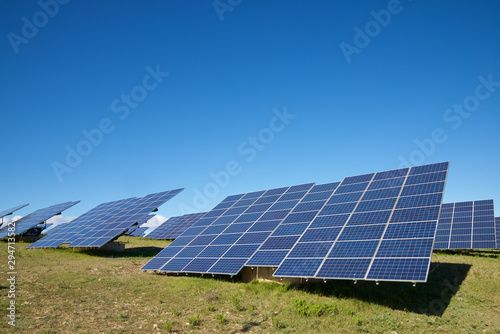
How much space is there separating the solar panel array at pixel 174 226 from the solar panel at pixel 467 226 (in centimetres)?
3197

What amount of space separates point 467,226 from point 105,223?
3615cm

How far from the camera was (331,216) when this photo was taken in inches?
753

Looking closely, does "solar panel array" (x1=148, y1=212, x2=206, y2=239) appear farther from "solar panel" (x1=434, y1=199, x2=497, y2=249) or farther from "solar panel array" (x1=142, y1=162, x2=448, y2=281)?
"solar panel" (x1=434, y1=199, x2=497, y2=249)

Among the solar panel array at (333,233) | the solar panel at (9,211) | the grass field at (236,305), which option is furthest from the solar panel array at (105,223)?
the solar panel at (9,211)

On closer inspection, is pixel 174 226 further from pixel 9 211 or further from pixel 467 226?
pixel 467 226

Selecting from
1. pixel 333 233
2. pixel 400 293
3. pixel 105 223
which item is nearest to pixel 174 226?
pixel 105 223

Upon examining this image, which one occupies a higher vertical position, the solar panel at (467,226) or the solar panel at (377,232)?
the solar panel at (377,232)

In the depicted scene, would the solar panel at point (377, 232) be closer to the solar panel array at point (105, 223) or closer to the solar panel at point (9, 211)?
the solar panel array at point (105, 223)

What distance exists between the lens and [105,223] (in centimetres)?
3322

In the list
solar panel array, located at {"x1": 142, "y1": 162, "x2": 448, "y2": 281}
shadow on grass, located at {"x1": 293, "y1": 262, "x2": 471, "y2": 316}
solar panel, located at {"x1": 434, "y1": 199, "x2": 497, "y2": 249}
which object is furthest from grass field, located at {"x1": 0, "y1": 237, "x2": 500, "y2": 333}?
solar panel, located at {"x1": 434, "y1": 199, "x2": 497, "y2": 249}

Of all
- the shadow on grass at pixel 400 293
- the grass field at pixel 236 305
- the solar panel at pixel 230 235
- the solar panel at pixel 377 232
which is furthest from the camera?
the solar panel at pixel 230 235

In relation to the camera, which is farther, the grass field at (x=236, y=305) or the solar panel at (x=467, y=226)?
the solar panel at (x=467, y=226)

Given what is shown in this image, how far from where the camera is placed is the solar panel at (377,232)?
13.4 metres

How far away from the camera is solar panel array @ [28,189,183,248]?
2916 cm
